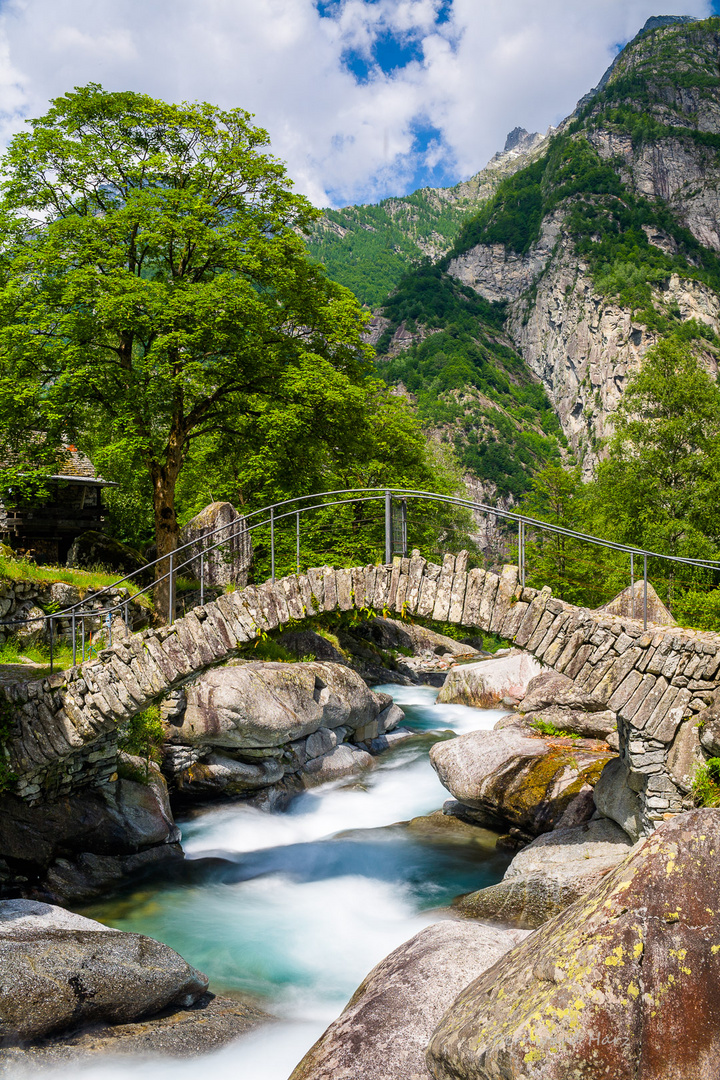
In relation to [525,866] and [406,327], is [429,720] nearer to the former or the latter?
[525,866]

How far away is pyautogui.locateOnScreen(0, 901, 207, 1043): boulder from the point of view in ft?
22.3

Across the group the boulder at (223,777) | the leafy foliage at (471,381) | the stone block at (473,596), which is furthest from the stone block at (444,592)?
the leafy foliage at (471,381)

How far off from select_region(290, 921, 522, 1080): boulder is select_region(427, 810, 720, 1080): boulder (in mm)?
1049

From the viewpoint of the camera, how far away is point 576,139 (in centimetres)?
12962

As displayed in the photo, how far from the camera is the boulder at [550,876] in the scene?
8984 mm

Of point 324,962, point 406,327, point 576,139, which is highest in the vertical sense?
point 576,139

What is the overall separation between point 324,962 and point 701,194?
129182mm

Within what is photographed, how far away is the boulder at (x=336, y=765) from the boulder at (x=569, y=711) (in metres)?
3.74

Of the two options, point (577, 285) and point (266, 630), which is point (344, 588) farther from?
point (577, 285)

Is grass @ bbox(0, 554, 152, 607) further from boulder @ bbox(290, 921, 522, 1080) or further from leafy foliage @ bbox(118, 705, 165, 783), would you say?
boulder @ bbox(290, 921, 522, 1080)

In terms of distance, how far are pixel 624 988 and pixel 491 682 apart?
17670 millimetres

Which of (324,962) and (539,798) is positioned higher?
(539,798)

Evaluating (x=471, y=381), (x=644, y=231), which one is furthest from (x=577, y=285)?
(x=471, y=381)

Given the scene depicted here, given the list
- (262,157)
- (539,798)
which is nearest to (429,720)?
(539,798)
